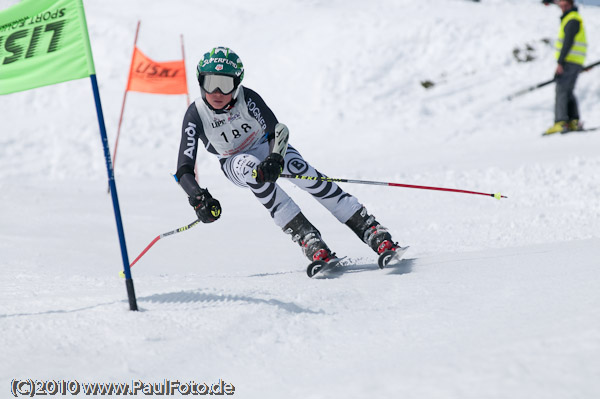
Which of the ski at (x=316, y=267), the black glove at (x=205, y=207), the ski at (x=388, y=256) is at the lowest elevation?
the ski at (x=388, y=256)

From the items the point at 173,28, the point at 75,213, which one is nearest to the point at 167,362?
the point at 75,213

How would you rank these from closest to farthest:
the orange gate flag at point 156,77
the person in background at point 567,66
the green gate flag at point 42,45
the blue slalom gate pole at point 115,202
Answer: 1. the blue slalom gate pole at point 115,202
2. the green gate flag at point 42,45
3. the person in background at point 567,66
4. the orange gate flag at point 156,77

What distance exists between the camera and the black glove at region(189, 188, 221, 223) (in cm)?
356

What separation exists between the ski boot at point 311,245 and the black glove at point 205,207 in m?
0.74

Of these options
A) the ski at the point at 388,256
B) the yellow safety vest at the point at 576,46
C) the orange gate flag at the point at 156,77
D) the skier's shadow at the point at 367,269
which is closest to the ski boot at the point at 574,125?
the yellow safety vest at the point at 576,46

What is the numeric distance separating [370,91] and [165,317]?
35.3 feet

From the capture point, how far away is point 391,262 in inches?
167

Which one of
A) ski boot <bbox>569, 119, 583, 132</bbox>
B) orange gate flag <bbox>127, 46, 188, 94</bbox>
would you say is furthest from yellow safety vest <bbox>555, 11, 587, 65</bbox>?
orange gate flag <bbox>127, 46, 188, 94</bbox>

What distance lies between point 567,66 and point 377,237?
22.5 feet

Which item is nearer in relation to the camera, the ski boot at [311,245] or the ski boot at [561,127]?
the ski boot at [311,245]

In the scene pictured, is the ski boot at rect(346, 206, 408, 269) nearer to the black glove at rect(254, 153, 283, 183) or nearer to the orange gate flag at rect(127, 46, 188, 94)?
the black glove at rect(254, 153, 283, 183)

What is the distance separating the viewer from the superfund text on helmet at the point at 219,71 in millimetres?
3850

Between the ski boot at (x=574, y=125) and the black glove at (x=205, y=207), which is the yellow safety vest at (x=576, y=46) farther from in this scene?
the black glove at (x=205, y=207)

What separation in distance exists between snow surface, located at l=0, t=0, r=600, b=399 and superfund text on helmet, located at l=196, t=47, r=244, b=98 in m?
1.28
